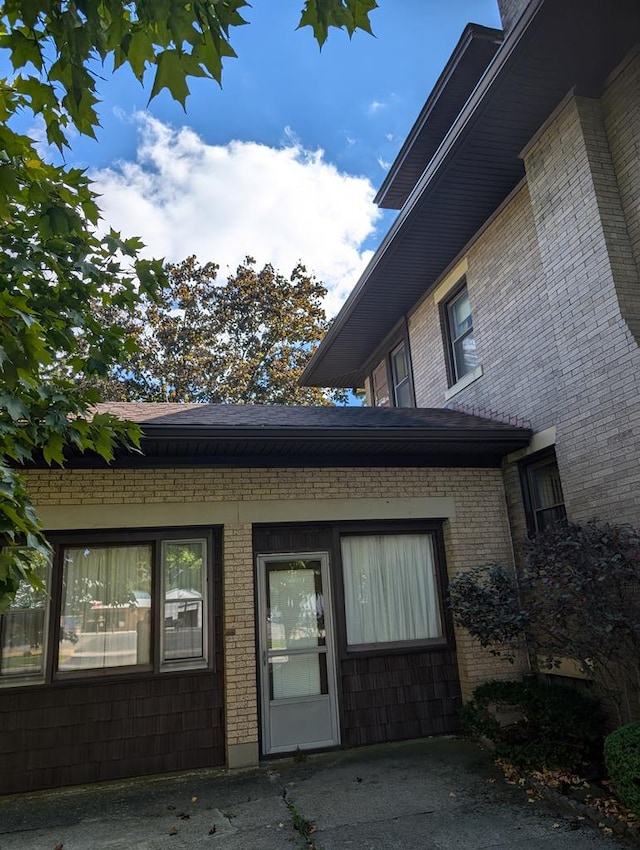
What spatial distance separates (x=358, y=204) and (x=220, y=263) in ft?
47.0

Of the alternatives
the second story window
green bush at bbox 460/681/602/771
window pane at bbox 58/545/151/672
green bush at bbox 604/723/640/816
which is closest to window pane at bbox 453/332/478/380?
the second story window

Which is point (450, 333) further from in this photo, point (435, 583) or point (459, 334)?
point (435, 583)

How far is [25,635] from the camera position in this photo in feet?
21.8

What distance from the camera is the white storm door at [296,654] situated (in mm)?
7031

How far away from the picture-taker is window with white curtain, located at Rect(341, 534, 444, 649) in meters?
7.59

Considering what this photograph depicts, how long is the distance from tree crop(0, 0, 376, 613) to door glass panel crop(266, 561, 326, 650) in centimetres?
387

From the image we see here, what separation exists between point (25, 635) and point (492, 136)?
7743 mm

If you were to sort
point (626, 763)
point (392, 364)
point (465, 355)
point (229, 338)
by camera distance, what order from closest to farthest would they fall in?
point (626, 763)
point (465, 355)
point (392, 364)
point (229, 338)

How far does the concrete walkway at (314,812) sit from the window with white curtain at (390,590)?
135 centimetres

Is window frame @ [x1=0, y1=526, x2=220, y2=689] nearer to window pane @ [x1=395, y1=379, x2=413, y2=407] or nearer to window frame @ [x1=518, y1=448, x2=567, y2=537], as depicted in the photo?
window frame @ [x1=518, y1=448, x2=567, y2=537]

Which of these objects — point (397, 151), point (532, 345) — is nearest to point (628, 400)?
point (532, 345)

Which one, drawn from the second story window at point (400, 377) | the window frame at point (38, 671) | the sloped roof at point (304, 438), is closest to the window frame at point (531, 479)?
the sloped roof at point (304, 438)

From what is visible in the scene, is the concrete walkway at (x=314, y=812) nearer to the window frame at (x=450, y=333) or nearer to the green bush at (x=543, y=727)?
the green bush at (x=543, y=727)

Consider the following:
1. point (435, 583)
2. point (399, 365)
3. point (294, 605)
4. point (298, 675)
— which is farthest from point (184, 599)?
point (399, 365)
